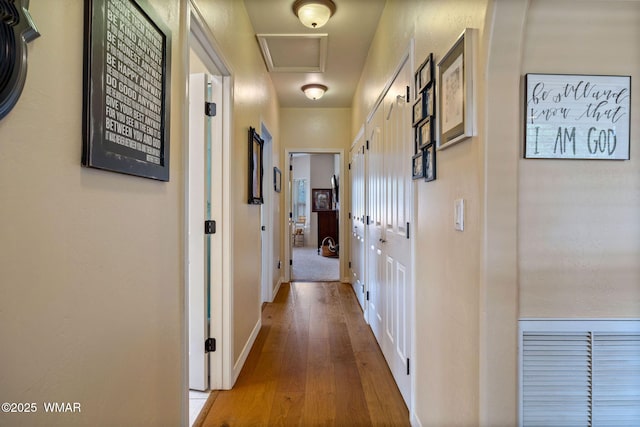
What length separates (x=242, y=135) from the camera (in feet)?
8.18

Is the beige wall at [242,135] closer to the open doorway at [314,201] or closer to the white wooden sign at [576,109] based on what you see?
the white wooden sign at [576,109]

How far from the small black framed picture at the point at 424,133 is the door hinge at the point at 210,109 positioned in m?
1.28

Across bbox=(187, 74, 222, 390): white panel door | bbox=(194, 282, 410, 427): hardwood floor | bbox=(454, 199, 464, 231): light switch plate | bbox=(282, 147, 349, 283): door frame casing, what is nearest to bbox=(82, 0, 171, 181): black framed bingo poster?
bbox=(187, 74, 222, 390): white panel door

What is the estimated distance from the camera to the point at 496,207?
102 centimetres

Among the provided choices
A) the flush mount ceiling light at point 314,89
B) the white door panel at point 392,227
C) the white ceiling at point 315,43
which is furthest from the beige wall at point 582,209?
the flush mount ceiling light at point 314,89

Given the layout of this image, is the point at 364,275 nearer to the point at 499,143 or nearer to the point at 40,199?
the point at 499,143

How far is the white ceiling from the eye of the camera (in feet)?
8.41

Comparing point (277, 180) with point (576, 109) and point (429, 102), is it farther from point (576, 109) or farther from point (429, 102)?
point (576, 109)

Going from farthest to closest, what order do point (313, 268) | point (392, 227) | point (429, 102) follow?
point (313, 268), point (392, 227), point (429, 102)

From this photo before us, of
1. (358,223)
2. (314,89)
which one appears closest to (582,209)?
(358,223)

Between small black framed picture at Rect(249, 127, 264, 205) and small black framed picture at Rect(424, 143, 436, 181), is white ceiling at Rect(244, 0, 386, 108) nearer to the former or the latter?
small black framed picture at Rect(249, 127, 264, 205)

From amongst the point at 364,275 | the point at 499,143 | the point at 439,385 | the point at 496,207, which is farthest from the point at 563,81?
the point at 364,275

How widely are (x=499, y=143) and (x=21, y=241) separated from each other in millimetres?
1243

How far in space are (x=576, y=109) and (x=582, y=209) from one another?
317 millimetres
